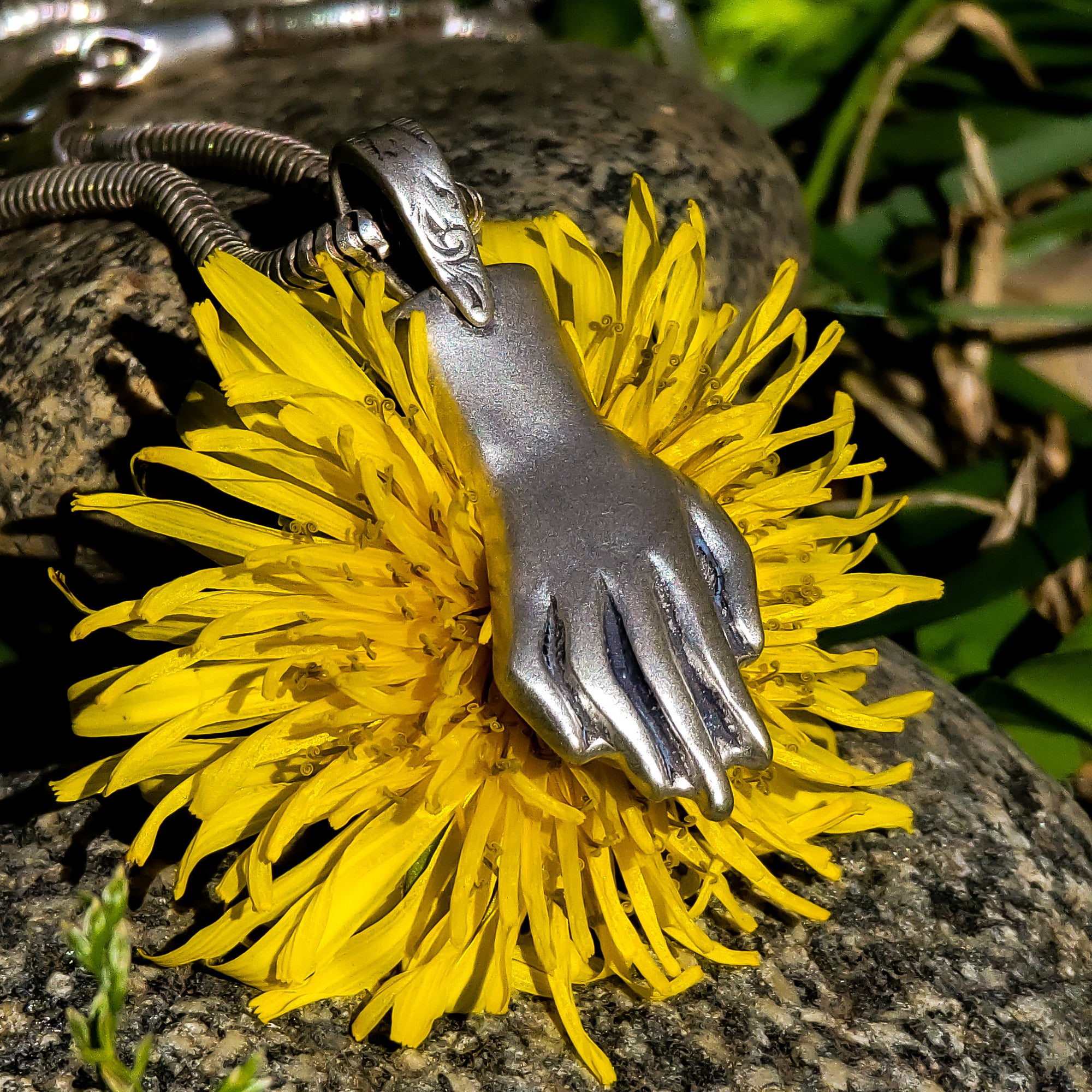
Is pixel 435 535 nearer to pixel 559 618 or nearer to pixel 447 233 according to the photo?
pixel 559 618

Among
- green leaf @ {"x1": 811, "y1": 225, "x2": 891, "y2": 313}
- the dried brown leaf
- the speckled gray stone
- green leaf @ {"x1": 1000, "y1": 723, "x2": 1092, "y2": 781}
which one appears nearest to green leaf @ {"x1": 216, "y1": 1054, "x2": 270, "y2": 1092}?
the speckled gray stone

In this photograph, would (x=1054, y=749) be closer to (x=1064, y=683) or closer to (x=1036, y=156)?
(x=1064, y=683)

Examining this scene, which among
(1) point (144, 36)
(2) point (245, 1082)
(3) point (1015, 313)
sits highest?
(1) point (144, 36)

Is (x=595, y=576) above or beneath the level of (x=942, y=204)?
above

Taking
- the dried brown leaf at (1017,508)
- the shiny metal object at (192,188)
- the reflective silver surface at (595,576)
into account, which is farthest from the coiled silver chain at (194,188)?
the dried brown leaf at (1017,508)

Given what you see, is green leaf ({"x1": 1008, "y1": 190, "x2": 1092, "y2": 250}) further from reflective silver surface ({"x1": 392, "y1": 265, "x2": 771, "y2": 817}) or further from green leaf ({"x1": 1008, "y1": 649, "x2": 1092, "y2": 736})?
reflective silver surface ({"x1": 392, "y1": 265, "x2": 771, "y2": 817})

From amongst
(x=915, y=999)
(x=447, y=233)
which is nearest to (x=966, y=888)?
(x=915, y=999)

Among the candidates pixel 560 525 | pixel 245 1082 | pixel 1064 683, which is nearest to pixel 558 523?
pixel 560 525
